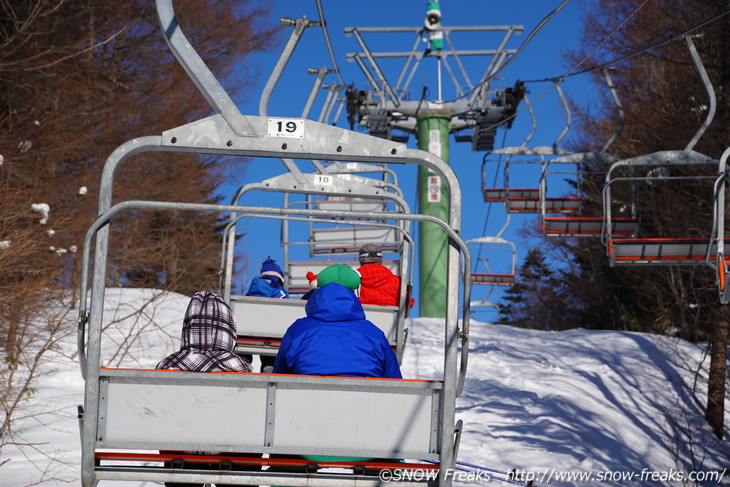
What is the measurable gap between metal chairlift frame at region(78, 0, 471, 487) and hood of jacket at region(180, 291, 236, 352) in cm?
63

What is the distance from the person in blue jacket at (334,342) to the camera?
150 inches

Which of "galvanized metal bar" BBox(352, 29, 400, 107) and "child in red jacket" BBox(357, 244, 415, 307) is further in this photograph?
"galvanized metal bar" BBox(352, 29, 400, 107)

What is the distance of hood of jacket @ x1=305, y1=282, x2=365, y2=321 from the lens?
3869 millimetres

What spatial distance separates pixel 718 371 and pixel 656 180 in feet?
11.6

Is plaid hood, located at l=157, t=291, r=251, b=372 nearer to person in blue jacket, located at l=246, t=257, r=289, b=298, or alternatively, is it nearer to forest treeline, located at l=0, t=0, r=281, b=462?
person in blue jacket, located at l=246, t=257, r=289, b=298

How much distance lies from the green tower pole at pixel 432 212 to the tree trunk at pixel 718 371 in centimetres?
950

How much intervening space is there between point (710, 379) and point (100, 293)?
11410 millimetres

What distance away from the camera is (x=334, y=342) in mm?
3832

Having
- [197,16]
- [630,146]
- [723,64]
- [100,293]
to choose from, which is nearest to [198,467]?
[100,293]

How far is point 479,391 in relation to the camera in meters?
11.6

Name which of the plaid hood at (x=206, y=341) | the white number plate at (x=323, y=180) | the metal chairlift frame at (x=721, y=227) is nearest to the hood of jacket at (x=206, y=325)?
the plaid hood at (x=206, y=341)

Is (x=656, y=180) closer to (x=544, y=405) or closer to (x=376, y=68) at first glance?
(x=544, y=405)

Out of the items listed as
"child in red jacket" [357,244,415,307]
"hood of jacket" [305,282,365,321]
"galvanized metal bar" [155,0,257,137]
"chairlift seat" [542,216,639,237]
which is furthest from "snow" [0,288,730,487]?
"galvanized metal bar" [155,0,257,137]

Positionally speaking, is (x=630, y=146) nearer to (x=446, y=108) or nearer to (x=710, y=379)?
(x=446, y=108)
